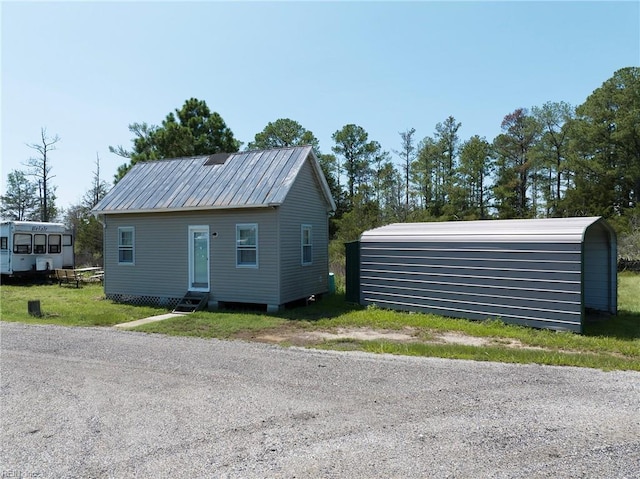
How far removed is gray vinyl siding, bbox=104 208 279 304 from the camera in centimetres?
1273

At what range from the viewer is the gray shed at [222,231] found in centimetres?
1278

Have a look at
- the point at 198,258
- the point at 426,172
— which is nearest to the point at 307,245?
the point at 198,258

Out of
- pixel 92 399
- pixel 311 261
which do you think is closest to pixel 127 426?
pixel 92 399

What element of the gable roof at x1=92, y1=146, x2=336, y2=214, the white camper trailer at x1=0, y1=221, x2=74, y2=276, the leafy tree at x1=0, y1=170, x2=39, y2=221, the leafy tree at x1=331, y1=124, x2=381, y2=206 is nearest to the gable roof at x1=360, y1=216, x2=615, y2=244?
the gable roof at x1=92, y1=146, x2=336, y2=214

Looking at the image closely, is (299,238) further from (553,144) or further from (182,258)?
(553,144)

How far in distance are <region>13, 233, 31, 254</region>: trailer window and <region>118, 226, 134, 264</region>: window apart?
9398 millimetres

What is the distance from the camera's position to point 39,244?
22156 mm

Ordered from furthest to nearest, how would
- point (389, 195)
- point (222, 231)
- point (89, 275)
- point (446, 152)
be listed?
point (446, 152), point (389, 195), point (89, 275), point (222, 231)

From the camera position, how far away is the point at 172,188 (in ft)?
47.8

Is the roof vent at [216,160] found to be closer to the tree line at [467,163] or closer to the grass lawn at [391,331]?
the grass lawn at [391,331]

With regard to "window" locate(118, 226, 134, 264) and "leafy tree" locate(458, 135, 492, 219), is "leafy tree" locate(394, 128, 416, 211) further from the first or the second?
"window" locate(118, 226, 134, 264)

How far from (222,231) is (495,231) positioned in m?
7.37

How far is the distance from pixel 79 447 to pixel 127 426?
52 centimetres

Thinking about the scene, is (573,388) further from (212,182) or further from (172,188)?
(172,188)
